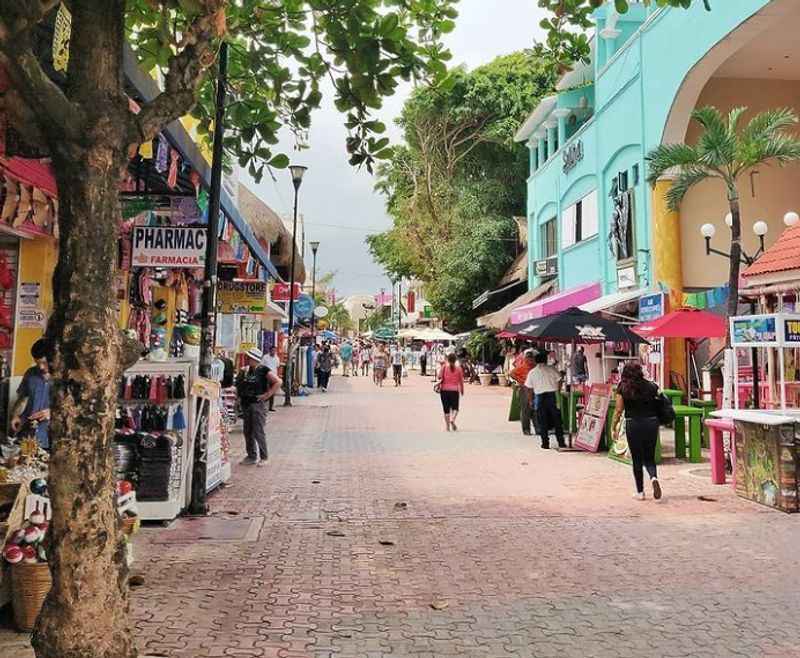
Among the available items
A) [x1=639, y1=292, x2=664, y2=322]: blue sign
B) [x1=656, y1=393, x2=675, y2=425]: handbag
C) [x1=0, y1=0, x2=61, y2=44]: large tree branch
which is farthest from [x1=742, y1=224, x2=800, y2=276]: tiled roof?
[x1=0, y1=0, x2=61, y2=44]: large tree branch

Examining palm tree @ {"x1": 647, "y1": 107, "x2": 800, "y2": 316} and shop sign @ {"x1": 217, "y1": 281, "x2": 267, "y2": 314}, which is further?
shop sign @ {"x1": 217, "y1": 281, "x2": 267, "y2": 314}

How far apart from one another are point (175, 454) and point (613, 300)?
14.7 m

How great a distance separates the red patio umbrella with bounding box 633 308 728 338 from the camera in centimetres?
1258

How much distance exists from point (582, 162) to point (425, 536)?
19149mm

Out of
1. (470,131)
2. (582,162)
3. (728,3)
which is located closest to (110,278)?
(728,3)

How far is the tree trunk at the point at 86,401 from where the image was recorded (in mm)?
3119

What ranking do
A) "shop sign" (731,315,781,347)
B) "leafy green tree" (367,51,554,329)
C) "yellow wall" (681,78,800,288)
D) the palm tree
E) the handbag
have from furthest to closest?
"leafy green tree" (367,51,554,329) < "yellow wall" (681,78,800,288) < the palm tree < "shop sign" (731,315,781,347) < the handbag

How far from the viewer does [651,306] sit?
1739cm

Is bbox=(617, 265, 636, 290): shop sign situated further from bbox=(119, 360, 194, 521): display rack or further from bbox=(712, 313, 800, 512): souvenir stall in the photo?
bbox=(119, 360, 194, 521): display rack

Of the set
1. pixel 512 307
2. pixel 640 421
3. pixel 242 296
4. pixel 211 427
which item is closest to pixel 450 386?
pixel 242 296

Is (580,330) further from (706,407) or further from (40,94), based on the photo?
(40,94)

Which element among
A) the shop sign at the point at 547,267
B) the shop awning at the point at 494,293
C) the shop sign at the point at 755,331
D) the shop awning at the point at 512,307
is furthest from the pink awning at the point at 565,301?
the shop sign at the point at 755,331

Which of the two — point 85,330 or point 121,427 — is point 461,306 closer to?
point 121,427

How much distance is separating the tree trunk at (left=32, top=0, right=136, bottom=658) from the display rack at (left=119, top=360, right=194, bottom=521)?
12.3 feet
